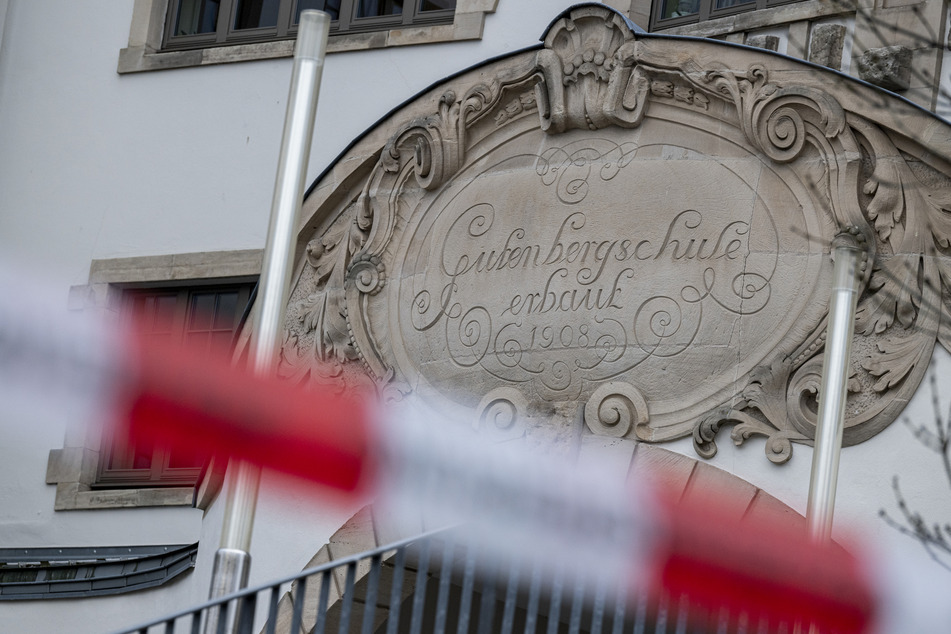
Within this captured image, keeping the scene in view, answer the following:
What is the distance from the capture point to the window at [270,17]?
14.5m

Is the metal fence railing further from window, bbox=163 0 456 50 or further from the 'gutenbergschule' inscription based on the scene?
window, bbox=163 0 456 50

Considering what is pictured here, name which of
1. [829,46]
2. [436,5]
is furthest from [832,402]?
[436,5]

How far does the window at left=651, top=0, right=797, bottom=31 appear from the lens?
1242 cm

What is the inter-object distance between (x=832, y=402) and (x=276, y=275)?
8.78 feet

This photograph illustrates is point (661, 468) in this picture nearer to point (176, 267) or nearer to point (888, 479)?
point (888, 479)

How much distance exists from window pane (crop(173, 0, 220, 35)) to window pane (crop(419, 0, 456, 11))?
7.25ft

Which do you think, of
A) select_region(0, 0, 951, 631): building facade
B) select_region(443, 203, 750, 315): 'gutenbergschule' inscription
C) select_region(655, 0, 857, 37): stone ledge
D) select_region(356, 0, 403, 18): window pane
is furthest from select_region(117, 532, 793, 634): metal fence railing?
select_region(356, 0, 403, 18): window pane

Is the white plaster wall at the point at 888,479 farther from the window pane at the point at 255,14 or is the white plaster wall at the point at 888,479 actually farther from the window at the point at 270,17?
the window pane at the point at 255,14

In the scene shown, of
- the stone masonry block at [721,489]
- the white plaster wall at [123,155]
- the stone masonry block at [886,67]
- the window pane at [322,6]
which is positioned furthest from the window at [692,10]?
the stone masonry block at [721,489]

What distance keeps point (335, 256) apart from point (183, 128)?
4406 mm

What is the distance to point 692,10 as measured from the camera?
12.8 m

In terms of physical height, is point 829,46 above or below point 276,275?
above

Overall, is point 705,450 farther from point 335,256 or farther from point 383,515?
point 335,256

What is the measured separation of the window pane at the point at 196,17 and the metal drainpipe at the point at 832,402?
883 cm
